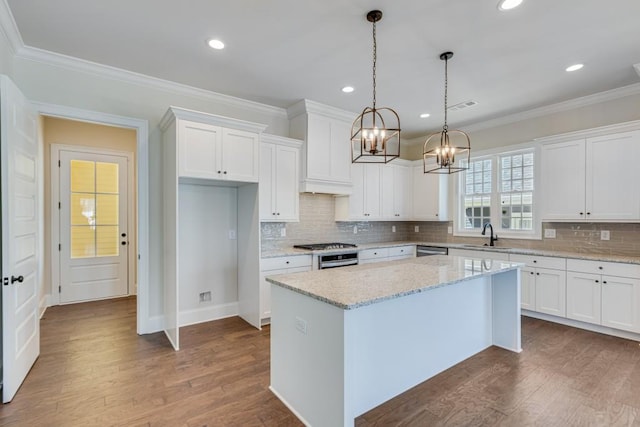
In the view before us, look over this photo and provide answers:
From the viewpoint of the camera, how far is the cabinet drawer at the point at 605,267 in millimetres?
3414

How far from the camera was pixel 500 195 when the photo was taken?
505 centimetres

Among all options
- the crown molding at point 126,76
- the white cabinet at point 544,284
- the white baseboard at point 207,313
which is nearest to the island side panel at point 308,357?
the white baseboard at point 207,313

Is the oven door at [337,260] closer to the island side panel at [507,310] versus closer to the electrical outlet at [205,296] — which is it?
the electrical outlet at [205,296]

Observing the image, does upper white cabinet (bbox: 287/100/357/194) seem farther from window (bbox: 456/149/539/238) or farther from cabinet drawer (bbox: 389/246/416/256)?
window (bbox: 456/149/539/238)

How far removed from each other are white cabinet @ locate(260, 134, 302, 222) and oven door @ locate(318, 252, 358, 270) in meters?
0.69

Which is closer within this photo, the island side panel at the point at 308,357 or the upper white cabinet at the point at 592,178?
the island side panel at the point at 308,357

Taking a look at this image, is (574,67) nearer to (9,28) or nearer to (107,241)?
(9,28)

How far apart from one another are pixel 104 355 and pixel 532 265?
5066 mm

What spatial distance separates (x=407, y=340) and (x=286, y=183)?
2.62 metres

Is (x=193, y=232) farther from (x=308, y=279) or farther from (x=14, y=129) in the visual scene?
(x=308, y=279)

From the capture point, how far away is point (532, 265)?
4.19 metres

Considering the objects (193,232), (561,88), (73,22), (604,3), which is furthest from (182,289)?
(561,88)

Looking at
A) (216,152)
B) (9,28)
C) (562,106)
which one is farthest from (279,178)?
(562,106)

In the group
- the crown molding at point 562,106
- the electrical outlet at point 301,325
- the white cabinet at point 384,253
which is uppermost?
the crown molding at point 562,106
